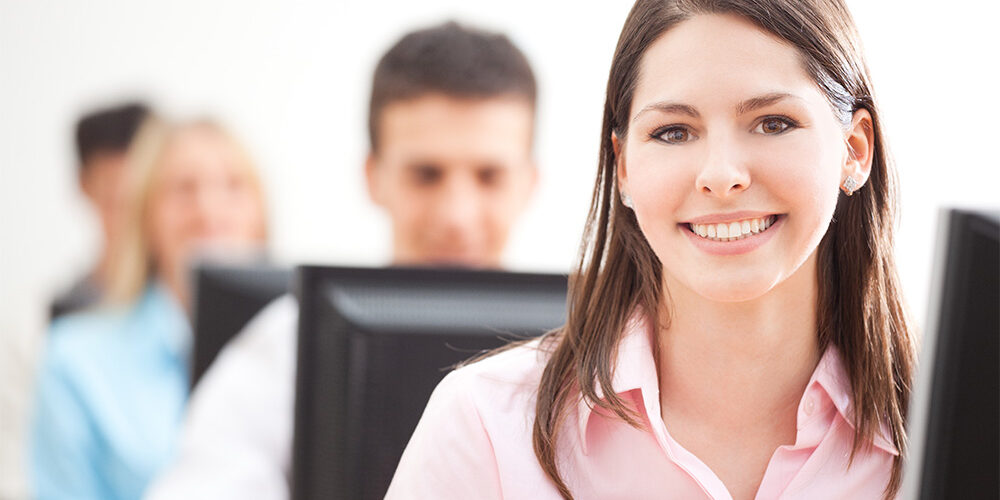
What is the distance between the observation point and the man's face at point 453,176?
2.03 meters

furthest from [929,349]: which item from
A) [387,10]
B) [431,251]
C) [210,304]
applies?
[387,10]

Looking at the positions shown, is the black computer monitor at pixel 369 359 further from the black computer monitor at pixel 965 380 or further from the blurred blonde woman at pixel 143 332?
Answer: the blurred blonde woman at pixel 143 332

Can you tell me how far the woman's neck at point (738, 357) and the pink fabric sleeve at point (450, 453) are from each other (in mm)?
166

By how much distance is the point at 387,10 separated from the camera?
15.0 feet

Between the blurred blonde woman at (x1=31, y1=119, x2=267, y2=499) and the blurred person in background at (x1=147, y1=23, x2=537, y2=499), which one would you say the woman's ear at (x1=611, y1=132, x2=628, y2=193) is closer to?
the blurred person in background at (x1=147, y1=23, x2=537, y2=499)

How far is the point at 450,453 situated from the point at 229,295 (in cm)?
69

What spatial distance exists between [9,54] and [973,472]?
4469 millimetres

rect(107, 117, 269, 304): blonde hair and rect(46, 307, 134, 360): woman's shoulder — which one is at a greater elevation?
rect(107, 117, 269, 304): blonde hair

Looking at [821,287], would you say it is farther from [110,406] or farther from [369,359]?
[110,406]

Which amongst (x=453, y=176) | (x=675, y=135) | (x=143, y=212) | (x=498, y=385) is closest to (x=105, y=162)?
(x=143, y=212)

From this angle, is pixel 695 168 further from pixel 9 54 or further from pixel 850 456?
pixel 9 54

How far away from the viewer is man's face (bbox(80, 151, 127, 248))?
152 inches

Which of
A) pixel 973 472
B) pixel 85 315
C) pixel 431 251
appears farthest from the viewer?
pixel 85 315

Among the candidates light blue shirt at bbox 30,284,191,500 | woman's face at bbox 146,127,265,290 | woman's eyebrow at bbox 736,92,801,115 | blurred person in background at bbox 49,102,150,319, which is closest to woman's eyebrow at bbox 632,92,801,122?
woman's eyebrow at bbox 736,92,801,115
